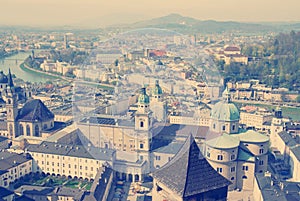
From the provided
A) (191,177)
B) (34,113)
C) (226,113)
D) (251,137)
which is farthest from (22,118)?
(191,177)

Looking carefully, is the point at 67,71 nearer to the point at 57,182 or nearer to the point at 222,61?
the point at 222,61

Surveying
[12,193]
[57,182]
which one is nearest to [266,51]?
[57,182]

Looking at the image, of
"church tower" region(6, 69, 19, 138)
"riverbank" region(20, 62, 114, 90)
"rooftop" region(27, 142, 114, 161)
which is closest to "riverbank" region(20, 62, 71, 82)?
"riverbank" region(20, 62, 114, 90)

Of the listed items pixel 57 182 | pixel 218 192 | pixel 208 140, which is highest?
pixel 218 192

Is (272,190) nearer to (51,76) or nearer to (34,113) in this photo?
(34,113)

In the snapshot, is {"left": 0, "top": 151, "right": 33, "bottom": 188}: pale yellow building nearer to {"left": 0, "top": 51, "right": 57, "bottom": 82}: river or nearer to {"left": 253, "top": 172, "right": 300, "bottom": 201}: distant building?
{"left": 253, "top": 172, "right": 300, "bottom": 201}: distant building

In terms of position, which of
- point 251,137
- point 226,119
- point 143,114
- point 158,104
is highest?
point 143,114
